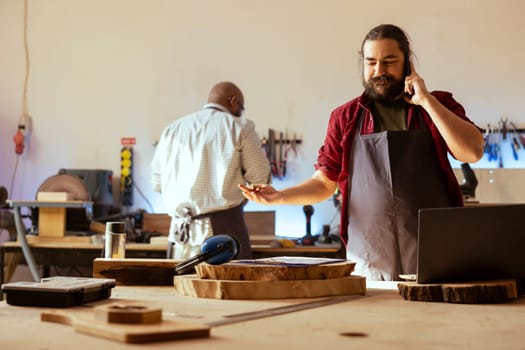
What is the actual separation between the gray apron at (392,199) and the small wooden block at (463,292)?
2.69 feet

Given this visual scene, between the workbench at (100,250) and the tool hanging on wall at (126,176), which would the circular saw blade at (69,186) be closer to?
the workbench at (100,250)

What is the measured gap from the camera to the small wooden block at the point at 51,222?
448cm

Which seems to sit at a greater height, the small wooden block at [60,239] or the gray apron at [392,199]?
the gray apron at [392,199]

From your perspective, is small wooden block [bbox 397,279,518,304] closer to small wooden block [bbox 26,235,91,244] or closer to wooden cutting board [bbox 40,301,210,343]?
wooden cutting board [bbox 40,301,210,343]

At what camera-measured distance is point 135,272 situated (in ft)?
5.62

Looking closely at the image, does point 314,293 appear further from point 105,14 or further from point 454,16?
point 105,14

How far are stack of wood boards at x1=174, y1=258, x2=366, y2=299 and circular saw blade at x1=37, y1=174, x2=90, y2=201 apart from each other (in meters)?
3.22

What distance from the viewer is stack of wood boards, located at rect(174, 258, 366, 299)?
4.73ft

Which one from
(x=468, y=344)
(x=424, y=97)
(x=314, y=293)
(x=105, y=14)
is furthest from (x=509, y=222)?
(x=105, y=14)

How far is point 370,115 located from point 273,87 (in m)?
2.87

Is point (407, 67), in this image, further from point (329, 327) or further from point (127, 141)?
point (127, 141)

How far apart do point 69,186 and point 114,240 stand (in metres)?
2.92

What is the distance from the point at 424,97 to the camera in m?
2.19

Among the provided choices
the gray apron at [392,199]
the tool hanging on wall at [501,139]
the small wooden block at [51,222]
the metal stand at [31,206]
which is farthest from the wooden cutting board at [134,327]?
the tool hanging on wall at [501,139]
